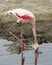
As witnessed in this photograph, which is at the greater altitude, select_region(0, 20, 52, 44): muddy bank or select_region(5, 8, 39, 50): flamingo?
select_region(5, 8, 39, 50): flamingo

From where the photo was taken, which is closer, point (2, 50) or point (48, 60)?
point (48, 60)

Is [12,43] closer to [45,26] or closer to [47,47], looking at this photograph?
[47,47]

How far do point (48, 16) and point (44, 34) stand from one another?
2619 mm

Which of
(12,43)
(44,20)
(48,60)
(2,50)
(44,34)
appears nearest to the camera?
(48,60)

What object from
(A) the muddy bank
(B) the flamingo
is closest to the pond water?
(B) the flamingo

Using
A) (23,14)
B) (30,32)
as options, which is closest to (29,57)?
(23,14)

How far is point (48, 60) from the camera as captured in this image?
27.2 ft

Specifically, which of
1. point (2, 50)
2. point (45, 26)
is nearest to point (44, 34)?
point (45, 26)

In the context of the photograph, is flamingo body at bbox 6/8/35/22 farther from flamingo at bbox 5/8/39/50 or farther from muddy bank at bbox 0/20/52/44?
muddy bank at bbox 0/20/52/44

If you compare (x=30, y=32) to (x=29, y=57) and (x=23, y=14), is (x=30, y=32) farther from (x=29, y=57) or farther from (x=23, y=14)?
(x=23, y=14)

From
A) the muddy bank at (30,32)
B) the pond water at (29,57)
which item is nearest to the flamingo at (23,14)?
the pond water at (29,57)

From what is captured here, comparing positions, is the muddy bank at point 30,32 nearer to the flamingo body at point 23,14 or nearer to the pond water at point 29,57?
the pond water at point 29,57

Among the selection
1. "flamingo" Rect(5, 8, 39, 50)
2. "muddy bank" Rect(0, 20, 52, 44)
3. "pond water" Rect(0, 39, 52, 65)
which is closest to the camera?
"flamingo" Rect(5, 8, 39, 50)

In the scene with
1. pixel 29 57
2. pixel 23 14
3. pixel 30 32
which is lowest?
pixel 30 32
